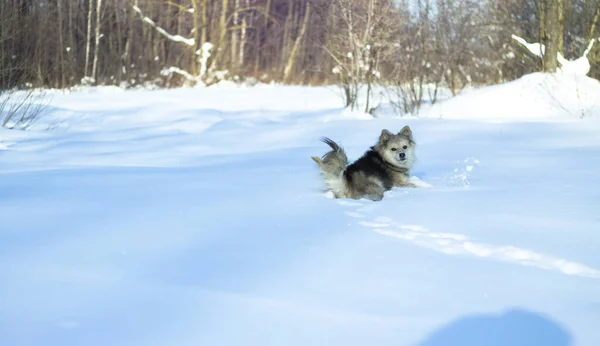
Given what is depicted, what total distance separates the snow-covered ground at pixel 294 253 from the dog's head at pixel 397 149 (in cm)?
39

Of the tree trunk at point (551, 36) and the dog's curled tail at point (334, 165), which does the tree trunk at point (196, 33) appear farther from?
the dog's curled tail at point (334, 165)

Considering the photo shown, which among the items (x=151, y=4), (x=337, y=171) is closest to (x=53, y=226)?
(x=337, y=171)

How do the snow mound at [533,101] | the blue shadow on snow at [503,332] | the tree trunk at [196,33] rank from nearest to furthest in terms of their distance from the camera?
the blue shadow on snow at [503,332] < the snow mound at [533,101] < the tree trunk at [196,33]

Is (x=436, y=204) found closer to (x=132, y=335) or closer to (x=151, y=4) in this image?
(x=132, y=335)

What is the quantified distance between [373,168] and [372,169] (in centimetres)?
6

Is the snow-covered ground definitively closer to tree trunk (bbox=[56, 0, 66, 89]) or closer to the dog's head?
the dog's head

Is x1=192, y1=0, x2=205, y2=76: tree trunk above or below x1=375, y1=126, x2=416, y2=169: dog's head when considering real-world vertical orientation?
above

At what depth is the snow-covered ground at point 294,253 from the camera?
97.9 inches

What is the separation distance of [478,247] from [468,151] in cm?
454

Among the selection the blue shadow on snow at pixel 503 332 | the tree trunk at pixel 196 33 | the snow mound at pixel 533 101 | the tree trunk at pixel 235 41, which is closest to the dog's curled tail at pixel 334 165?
the blue shadow on snow at pixel 503 332

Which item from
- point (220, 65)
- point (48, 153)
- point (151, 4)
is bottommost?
point (48, 153)

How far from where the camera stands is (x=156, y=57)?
2622 cm

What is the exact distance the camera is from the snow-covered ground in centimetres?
249

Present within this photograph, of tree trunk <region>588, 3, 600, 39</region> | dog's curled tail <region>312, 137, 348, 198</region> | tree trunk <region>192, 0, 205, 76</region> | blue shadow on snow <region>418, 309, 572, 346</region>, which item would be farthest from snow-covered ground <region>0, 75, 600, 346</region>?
tree trunk <region>192, 0, 205, 76</region>
